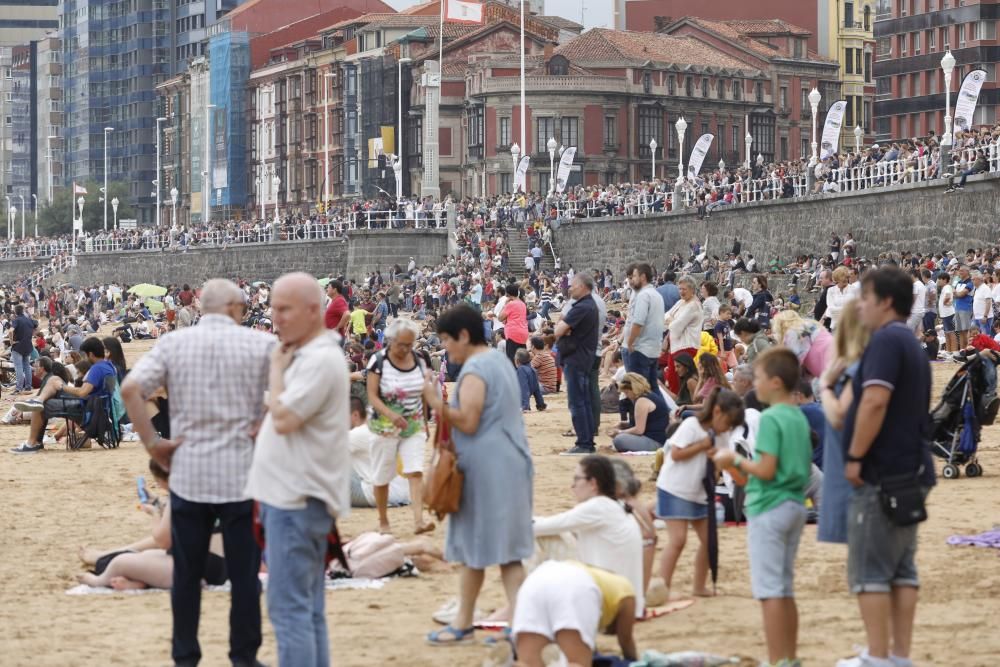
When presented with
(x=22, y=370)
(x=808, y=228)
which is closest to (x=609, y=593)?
(x=22, y=370)

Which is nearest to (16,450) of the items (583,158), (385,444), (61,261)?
(385,444)

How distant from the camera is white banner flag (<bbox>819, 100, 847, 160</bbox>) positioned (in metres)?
44.2

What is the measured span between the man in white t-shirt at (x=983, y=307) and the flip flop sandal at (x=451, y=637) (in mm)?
19529

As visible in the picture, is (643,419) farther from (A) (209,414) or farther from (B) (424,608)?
(A) (209,414)

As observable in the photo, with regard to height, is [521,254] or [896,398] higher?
[521,254]

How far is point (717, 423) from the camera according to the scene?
9.17 metres

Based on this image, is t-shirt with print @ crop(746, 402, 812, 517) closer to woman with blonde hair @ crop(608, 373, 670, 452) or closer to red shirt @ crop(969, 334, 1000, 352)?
woman with blonde hair @ crop(608, 373, 670, 452)

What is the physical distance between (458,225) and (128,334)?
17.5m

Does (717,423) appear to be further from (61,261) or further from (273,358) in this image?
(61,261)

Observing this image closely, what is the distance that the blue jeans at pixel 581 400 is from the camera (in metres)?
15.4

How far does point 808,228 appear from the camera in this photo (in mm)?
44188

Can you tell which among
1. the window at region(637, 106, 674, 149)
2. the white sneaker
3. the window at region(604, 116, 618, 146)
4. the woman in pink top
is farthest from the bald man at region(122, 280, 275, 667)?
the window at region(637, 106, 674, 149)

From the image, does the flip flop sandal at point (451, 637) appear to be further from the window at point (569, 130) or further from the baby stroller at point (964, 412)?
the window at point (569, 130)

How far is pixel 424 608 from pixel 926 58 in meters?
71.4
